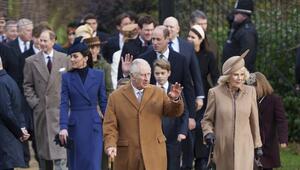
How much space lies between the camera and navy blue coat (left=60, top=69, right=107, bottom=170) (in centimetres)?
1438

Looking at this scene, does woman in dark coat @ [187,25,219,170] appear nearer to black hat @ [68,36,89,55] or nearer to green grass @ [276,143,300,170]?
green grass @ [276,143,300,170]

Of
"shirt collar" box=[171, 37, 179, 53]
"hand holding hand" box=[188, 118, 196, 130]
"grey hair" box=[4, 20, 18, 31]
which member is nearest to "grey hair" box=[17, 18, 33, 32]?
"grey hair" box=[4, 20, 18, 31]

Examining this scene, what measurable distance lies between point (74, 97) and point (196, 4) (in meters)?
5.82

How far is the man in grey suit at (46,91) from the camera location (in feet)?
52.8

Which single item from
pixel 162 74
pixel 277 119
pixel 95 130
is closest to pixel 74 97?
pixel 95 130

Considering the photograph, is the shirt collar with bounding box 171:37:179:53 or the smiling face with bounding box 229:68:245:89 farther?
the shirt collar with bounding box 171:37:179:53

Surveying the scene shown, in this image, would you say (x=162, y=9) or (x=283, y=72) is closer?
(x=162, y=9)

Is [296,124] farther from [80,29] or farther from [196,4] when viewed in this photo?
→ [80,29]

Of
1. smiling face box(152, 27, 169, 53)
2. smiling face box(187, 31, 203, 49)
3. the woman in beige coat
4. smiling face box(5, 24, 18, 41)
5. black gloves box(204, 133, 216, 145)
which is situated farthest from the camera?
smiling face box(5, 24, 18, 41)

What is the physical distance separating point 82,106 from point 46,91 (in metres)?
1.78

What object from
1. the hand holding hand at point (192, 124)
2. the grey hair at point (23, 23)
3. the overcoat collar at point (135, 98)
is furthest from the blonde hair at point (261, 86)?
the grey hair at point (23, 23)

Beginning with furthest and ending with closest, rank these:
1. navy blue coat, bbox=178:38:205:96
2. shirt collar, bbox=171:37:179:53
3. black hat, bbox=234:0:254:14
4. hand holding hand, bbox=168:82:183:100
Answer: black hat, bbox=234:0:254:14
shirt collar, bbox=171:37:179:53
navy blue coat, bbox=178:38:205:96
hand holding hand, bbox=168:82:183:100

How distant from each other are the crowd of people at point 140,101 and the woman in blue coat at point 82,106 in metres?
0.01

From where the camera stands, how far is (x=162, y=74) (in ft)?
44.5
